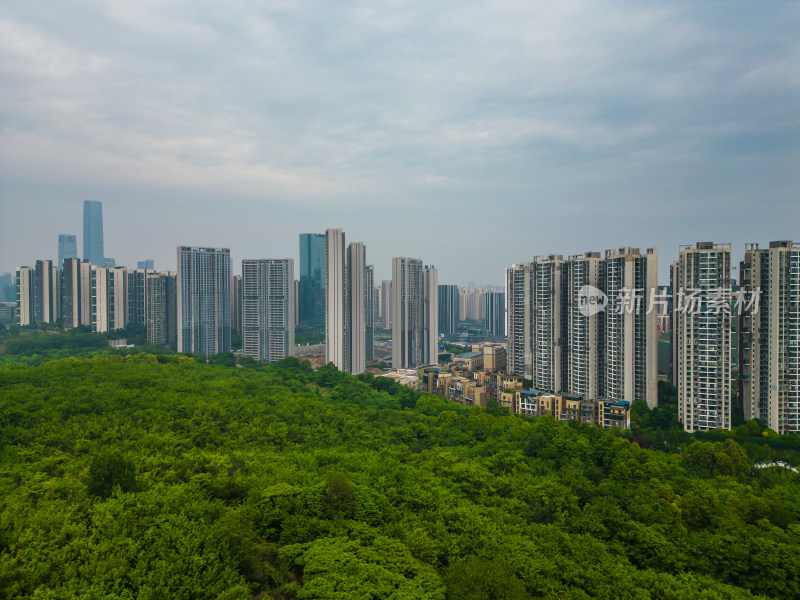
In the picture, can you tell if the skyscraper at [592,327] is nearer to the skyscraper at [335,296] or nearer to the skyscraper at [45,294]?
the skyscraper at [335,296]

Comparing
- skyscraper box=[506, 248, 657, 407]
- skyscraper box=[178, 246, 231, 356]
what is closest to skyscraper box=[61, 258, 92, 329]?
skyscraper box=[178, 246, 231, 356]

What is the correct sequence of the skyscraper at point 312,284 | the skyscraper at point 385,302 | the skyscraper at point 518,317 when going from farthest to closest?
the skyscraper at point 385,302 < the skyscraper at point 312,284 < the skyscraper at point 518,317

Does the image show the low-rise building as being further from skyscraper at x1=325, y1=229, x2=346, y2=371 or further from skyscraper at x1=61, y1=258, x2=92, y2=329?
skyscraper at x1=61, y1=258, x2=92, y2=329

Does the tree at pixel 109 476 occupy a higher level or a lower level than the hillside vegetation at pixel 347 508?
higher

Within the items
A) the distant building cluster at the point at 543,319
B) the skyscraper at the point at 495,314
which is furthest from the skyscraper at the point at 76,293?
the skyscraper at the point at 495,314

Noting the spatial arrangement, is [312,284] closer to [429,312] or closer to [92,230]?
[429,312]

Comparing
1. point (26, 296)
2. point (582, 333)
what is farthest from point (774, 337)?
point (26, 296)
